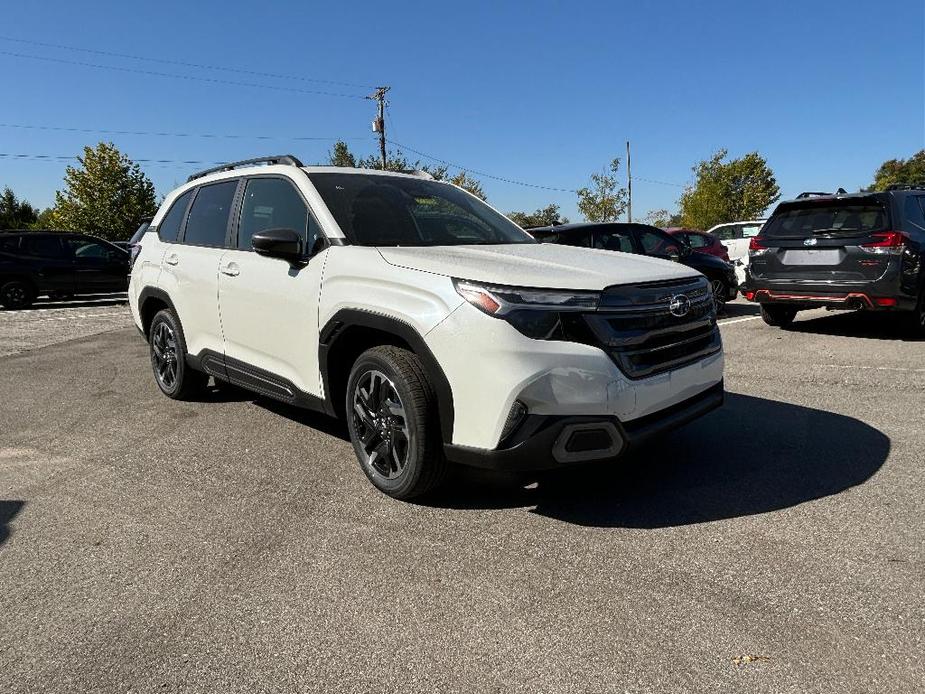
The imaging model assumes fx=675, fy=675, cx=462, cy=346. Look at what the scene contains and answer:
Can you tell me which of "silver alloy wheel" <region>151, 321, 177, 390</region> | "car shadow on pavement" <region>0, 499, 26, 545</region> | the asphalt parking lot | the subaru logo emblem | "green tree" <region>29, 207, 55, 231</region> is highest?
"green tree" <region>29, 207, 55, 231</region>

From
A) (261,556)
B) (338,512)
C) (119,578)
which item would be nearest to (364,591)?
(261,556)

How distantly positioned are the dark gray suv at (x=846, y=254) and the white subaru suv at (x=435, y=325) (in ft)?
15.8

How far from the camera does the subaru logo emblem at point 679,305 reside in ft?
10.8

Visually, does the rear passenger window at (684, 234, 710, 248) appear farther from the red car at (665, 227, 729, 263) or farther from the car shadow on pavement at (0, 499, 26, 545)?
the car shadow on pavement at (0, 499, 26, 545)

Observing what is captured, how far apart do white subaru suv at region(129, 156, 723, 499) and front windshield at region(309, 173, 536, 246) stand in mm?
14

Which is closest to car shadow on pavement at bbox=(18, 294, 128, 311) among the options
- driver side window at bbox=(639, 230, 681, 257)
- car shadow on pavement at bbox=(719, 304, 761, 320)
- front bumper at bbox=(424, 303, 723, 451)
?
driver side window at bbox=(639, 230, 681, 257)

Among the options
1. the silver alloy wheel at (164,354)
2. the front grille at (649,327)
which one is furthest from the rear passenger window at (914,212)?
the silver alloy wheel at (164,354)

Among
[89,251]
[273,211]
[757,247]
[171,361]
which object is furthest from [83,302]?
[757,247]

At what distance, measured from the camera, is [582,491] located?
352cm

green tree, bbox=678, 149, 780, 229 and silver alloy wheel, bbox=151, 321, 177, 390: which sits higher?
green tree, bbox=678, 149, 780, 229

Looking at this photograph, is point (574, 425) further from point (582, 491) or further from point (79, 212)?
point (79, 212)

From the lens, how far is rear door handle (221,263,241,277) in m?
4.43

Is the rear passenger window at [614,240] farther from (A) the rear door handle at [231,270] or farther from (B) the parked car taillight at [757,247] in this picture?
(A) the rear door handle at [231,270]

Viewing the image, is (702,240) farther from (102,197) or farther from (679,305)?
(102,197)
